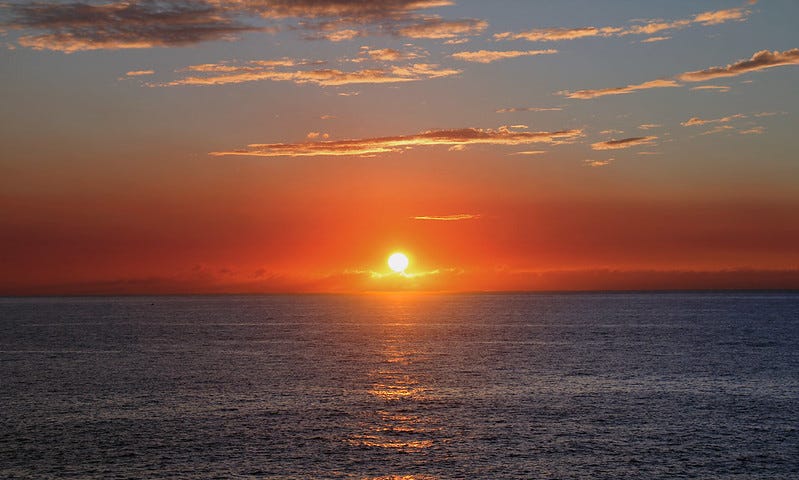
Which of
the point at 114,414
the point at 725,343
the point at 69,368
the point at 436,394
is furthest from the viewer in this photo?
the point at 725,343

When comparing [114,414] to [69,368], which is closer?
[114,414]

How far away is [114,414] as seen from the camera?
7906 centimetres

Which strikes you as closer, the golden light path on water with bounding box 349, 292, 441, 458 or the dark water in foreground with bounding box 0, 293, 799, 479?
the dark water in foreground with bounding box 0, 293, 799, 479

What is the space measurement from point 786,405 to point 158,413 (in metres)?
64.1

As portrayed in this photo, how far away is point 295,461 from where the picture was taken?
60.6 m

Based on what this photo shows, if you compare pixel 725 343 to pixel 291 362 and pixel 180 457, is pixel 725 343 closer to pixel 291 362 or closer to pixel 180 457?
pixel 291 362

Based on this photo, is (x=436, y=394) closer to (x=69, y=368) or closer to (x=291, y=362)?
(x=291, y=362)

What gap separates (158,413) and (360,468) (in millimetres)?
29623

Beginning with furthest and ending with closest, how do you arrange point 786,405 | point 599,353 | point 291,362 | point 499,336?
point 499,336 < point 599,353 < point 291,362 < point 786,405

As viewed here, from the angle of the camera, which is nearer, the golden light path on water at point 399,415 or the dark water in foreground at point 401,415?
the dark water in foreground at point 401,415

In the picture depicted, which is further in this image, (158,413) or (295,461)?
(158,413)

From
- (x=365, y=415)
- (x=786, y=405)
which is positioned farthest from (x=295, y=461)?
(x=786, y=405)

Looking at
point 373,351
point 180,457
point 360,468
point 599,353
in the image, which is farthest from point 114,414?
point 599,353

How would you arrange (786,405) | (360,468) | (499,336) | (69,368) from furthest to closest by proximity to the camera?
(499,336) → (69,368) → (786,405) → (360,468)
